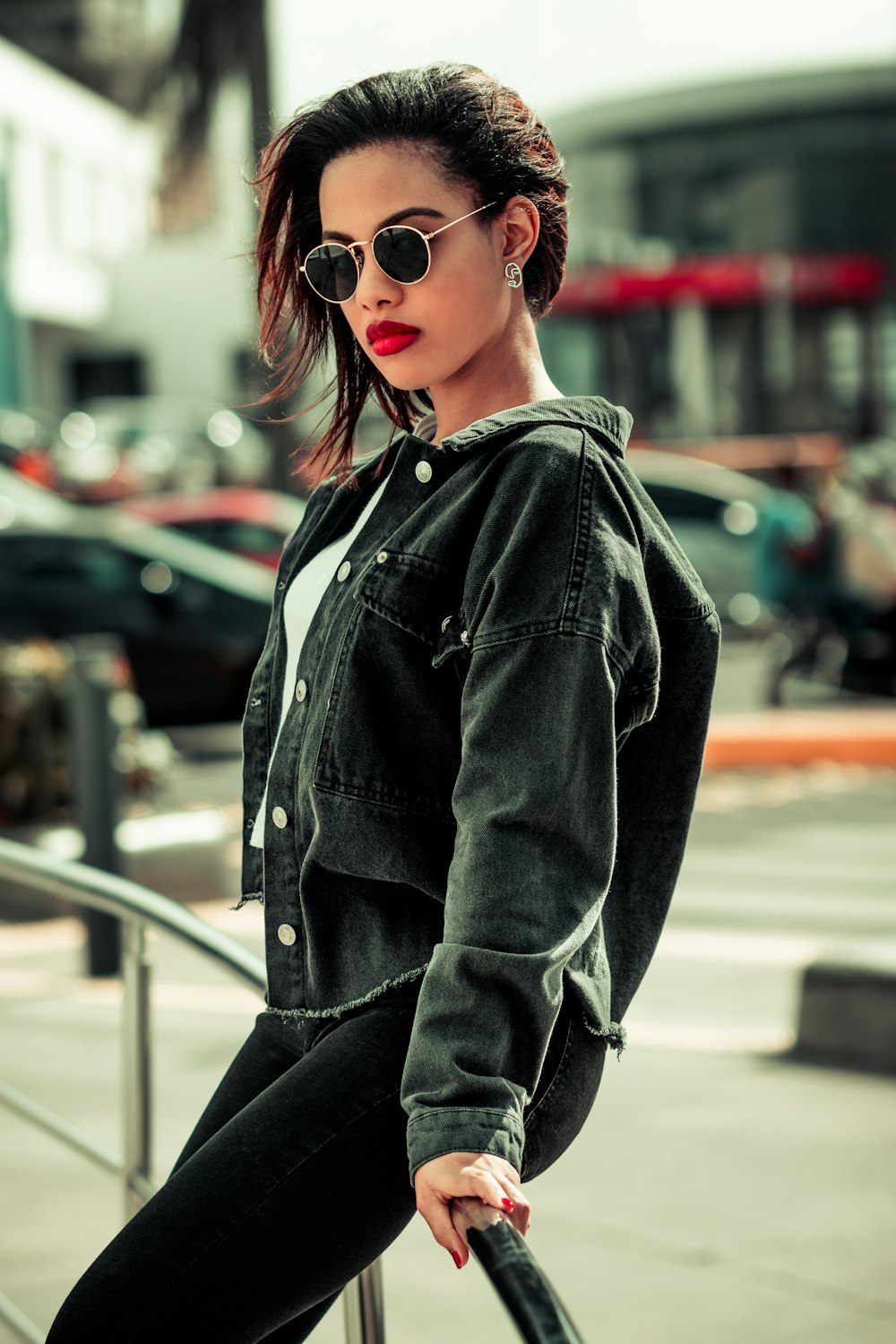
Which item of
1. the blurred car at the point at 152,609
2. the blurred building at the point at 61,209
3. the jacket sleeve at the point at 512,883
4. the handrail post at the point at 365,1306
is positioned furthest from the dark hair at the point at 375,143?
the blurred building at the point at 61,209

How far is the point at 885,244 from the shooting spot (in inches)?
930

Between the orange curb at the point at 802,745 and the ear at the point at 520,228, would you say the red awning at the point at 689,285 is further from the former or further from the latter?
the ear at the point at 520,228

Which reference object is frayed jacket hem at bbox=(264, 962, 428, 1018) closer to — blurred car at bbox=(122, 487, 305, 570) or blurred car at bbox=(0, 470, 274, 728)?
blurred car at bbox=(0, 470, 274, 728)

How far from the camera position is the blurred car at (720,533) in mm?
17062

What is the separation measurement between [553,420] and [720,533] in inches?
620

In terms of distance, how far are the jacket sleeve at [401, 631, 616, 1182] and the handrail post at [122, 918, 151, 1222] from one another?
1306mm

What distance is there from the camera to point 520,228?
1800 millimetres

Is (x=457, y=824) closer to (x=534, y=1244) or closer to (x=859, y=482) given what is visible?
(x=534, y=1244)

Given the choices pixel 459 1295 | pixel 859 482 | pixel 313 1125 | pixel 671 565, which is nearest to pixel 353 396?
pixel 671 565

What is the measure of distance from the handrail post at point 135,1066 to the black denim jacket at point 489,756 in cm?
99

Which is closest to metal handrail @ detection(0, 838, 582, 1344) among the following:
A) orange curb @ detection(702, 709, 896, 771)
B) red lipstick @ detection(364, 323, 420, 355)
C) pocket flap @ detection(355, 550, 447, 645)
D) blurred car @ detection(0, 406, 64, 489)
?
pocket flap @ detection(355, 550, 447, 645)

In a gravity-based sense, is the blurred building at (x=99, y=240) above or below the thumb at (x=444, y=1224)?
above

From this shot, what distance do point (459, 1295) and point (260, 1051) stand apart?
2.04 m

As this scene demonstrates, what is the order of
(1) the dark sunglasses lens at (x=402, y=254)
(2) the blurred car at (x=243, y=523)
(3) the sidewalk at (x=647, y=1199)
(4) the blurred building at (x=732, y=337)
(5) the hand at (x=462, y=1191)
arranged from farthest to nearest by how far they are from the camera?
(4) the blurred building at (x=732, y=337)
(2) the blurred car at (x=243, y=523)
(3) the sidewalk at (x=647, y=1199)
(1) the dark sunglasses lens at (x=402, y=254)
(5) the hand at (x=462, y=1191)
